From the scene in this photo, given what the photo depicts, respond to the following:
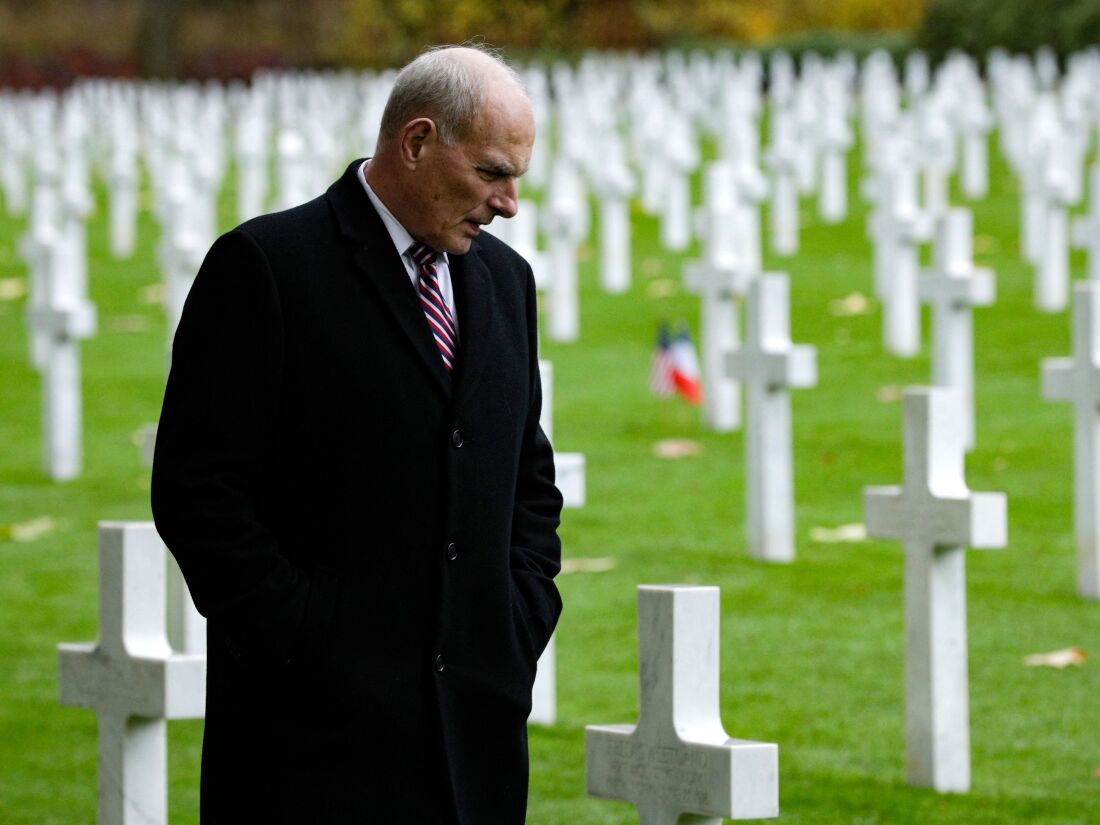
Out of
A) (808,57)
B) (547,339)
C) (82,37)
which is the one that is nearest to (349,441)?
(547,339)

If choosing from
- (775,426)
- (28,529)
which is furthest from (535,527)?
(28,529)

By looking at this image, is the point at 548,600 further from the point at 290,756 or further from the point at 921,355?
the point at 921,355

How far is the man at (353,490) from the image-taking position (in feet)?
10.0

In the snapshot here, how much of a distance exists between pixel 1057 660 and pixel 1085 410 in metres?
1.02

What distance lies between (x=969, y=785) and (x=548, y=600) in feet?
7.33

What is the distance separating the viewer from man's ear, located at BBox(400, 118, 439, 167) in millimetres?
3117

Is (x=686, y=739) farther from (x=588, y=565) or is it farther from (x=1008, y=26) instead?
(x=1008, y=26)

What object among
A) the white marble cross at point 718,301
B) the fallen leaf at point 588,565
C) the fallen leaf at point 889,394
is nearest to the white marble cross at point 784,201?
the fallen leaf at point 889,394

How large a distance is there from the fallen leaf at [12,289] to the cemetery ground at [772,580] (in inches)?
92.7

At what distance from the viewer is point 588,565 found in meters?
7.79

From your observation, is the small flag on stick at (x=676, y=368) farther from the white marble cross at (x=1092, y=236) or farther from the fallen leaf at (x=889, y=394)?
the white marble cross at (x=1092, y=236)

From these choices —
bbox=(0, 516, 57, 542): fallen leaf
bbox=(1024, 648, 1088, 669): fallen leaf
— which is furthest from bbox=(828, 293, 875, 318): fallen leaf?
bbox=(1024, 648, 1088, 669): fallen leaf

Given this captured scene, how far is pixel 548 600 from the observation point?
336 cm

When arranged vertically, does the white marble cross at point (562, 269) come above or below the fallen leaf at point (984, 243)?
below
